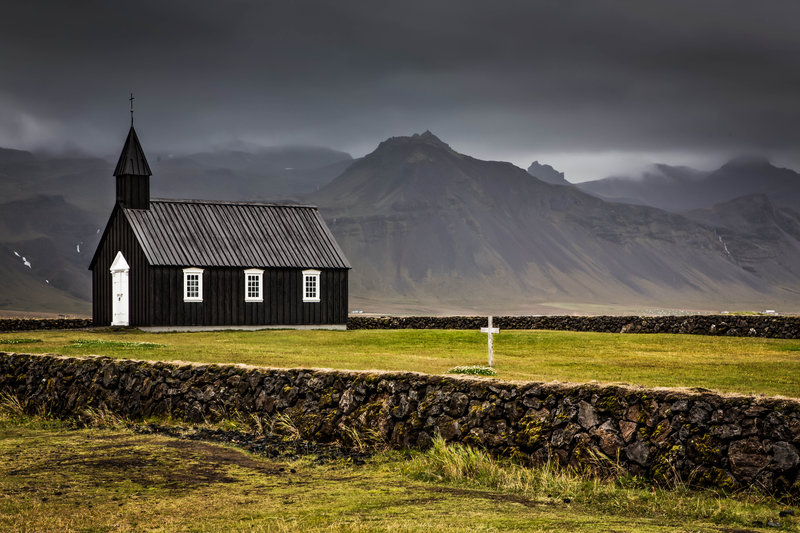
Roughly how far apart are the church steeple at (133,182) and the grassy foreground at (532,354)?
1096 cm

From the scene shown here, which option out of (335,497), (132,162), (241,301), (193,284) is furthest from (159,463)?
(132,162)

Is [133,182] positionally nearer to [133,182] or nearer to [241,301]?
[133,182]

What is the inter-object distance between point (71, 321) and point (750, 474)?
53921 mm

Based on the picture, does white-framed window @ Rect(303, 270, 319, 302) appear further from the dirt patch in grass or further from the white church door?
the dirt patch in grass

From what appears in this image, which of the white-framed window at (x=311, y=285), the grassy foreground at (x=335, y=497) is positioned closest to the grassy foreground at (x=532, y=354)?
the grassy foreground at (x=335, y=497)

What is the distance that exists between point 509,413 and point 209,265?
4054cm

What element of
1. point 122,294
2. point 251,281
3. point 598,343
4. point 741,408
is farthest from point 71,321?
point 741,408

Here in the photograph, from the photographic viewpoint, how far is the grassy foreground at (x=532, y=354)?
2180 cm

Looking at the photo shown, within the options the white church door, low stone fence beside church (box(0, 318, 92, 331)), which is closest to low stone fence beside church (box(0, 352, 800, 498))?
the white church door

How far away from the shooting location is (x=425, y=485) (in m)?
13.2

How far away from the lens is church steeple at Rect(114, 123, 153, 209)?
55688mm

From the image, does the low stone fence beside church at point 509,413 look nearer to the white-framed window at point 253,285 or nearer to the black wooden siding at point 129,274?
the black wooden siding at point 129,274

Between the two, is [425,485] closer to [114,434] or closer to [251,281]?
[114,434]

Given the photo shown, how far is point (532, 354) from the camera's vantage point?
1246 inches
